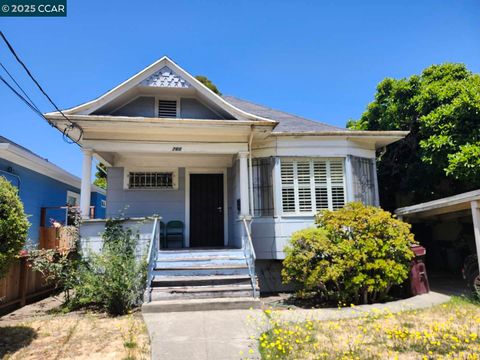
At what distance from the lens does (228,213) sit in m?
9.96

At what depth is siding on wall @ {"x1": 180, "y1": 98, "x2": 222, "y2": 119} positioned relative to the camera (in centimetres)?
887

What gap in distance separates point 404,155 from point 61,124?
11998 mm

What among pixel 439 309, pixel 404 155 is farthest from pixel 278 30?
pixel 439 309

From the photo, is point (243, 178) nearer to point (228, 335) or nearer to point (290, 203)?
point (290, 203)

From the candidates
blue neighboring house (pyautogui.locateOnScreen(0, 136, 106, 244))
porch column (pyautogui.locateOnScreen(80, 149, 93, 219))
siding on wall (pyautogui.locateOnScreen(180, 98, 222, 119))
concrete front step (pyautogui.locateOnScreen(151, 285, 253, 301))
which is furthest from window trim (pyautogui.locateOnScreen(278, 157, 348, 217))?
blue neighboring house (pyautogui.locateOnScreen(0, 136, 106, 244))

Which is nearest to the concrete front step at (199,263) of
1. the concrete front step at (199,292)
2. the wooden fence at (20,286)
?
the concrete front step at (199,292)

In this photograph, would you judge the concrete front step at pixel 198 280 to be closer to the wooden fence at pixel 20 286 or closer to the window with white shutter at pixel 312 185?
the window with white shutter at pixel 312 185

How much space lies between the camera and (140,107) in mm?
8742

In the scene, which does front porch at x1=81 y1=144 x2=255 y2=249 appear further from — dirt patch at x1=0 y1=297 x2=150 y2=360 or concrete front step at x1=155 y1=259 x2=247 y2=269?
dirt patch at x1=0 y1=297 x2=150 y2=360

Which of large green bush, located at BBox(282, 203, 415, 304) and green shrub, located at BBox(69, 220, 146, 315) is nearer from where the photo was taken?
green shrub, located at BBox(69, 220, 146, 315)

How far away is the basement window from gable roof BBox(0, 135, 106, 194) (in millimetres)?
3142

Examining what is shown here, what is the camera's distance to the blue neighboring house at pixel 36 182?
30.2 ft

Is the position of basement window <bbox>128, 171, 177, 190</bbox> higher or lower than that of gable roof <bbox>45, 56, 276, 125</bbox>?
lower

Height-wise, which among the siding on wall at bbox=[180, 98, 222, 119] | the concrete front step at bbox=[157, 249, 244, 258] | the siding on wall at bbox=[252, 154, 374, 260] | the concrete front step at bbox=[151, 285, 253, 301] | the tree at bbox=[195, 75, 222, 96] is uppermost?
the tree at bbox=[195, 75, 222, 96]
